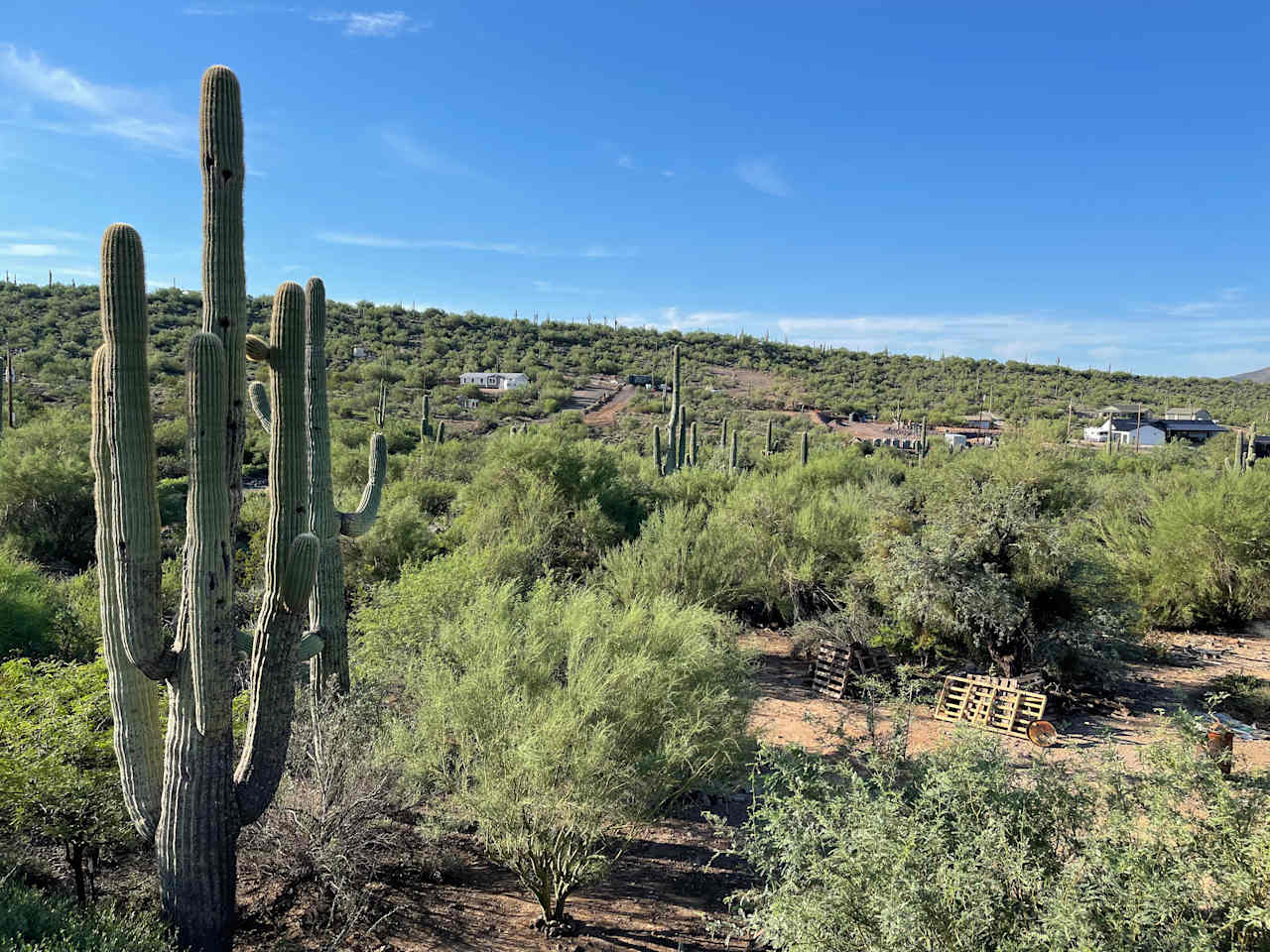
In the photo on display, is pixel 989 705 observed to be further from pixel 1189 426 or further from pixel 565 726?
pixel 1189 426

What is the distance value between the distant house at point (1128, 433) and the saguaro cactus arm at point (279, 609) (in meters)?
48.5

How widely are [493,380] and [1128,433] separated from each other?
41.7m

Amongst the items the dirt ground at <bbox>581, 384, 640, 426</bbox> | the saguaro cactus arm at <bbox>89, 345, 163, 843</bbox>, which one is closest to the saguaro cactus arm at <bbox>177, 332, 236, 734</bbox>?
the saguaro cactus arm at <bbox>89, 345, 163, 843</bbox>

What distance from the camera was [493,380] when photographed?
4897cm

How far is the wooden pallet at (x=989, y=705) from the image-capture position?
34.4ft

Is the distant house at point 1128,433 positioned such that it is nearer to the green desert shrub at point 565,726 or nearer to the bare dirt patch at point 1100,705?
the bare dirt patch at point 1100,705

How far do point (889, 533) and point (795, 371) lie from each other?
178ft

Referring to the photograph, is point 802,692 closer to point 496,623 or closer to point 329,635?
point 496,623

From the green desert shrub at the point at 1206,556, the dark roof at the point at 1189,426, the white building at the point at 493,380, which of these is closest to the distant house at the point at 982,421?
the dark roof at the point at 1189,426

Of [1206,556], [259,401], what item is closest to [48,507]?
[259,401]

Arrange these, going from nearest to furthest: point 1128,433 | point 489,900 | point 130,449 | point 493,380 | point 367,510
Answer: point 130,449
point 489,900
point 367,510
point 1128,433
point 493,380

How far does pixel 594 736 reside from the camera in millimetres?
5762

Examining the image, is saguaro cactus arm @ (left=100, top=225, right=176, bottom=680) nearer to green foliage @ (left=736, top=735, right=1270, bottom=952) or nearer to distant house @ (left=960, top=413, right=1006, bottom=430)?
green foliage @ (left=736, top=735, right=1270, bottom=952)

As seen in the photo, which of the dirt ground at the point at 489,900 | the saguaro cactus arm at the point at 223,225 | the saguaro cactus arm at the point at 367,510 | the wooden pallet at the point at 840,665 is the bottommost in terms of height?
the dirt ground at the point at 489,900
